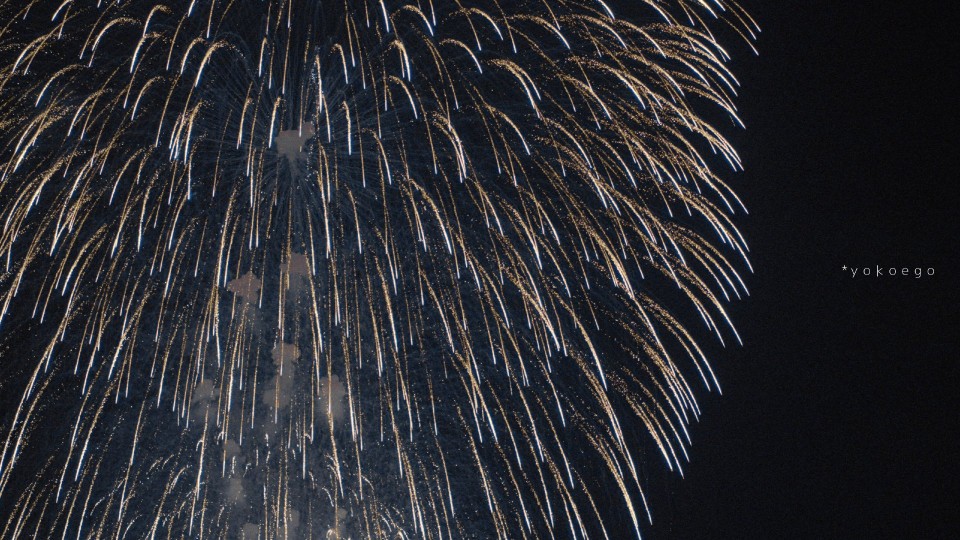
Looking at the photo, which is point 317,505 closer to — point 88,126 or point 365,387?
point 365,387

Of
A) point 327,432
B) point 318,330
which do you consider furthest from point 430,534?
point 318,330

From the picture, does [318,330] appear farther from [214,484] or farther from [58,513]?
[58,513]

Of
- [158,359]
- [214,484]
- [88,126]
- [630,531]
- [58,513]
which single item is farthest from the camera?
[630,531]

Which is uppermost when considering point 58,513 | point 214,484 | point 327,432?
point 327,432

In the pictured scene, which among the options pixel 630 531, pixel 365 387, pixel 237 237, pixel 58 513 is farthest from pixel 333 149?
pixel 630 531

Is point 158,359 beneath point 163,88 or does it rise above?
beneath

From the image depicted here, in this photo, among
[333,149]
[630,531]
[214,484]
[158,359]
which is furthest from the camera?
[630,531]

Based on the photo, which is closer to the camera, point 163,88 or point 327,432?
point 163,88

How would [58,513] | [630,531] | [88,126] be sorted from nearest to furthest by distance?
1. [88,126]
2. [58,513]
3. [630,531]

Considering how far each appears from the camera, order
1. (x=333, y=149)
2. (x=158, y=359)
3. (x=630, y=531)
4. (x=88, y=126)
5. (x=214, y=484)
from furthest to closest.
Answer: (x=630, y=531) < (x=214, y=484) < (x=158, y=359) < (x=333, y=149) < (x=88, y=126)
